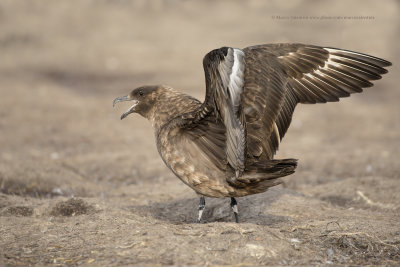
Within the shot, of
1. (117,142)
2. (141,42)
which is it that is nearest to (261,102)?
(117,142)

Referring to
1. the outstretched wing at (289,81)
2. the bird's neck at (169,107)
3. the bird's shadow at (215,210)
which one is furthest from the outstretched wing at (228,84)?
the bird's shadow at (215,210)

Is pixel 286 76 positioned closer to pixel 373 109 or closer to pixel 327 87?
pixel 327 87

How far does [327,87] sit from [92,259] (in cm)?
278

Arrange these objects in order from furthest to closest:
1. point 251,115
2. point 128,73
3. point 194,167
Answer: point 128,73
point 194,167
point 251,115

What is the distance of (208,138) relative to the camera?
4.70m

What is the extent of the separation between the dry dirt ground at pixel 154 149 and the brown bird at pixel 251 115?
0.49 m

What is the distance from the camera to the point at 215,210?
18.9ft

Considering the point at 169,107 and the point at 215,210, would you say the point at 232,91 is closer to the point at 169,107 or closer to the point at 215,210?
the point at 169,107

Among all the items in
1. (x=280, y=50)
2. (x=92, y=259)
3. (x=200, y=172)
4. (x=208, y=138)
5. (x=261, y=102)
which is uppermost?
(x=280, y=50)

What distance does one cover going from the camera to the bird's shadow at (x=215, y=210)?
18.0 feet

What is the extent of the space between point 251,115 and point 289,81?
64cm

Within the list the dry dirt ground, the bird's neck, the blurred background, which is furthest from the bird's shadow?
the blurred background

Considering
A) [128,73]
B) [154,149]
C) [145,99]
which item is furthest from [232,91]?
[128,73]

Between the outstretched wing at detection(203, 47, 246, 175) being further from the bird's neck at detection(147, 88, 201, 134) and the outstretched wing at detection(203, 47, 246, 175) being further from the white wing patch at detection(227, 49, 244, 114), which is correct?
the bird's neck at detection(147, 88, 201, 134)
